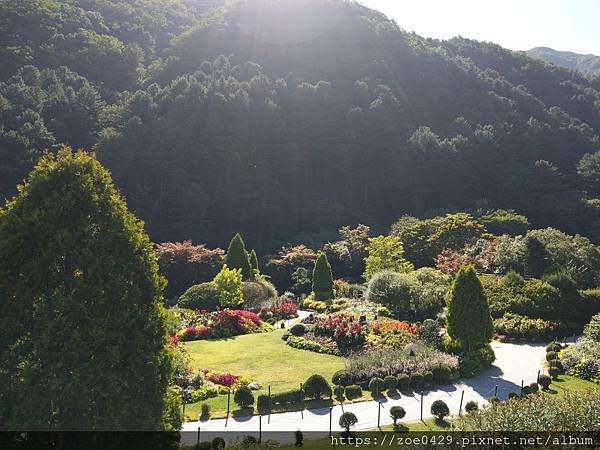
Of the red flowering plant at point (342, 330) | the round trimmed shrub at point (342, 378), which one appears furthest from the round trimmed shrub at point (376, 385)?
the red flowering plant at point (342, 330)

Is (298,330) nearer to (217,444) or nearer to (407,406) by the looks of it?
(407,406)

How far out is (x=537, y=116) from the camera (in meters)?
84.4

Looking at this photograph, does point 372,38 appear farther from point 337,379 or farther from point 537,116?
point 337,379

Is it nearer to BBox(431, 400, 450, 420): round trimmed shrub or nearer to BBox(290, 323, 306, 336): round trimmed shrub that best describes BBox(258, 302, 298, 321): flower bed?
BBox(290, 323, 306, 336): round trimmed shrub

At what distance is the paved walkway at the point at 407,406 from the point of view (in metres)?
14.0

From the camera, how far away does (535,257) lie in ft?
104

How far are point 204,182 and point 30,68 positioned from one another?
35.1m

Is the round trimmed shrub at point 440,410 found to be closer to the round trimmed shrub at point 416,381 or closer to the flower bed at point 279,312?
the round trimmed shrub at point 416,381

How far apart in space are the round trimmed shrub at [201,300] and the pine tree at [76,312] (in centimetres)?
2233

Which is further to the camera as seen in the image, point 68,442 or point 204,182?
point 204,182

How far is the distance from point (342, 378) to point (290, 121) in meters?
57.7

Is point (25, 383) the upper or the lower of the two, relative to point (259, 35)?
lower

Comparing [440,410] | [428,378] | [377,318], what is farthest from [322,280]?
[440,410]

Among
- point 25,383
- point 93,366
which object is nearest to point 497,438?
point 93,366
